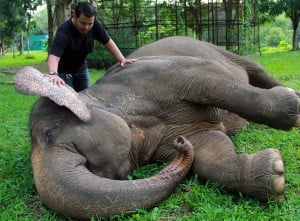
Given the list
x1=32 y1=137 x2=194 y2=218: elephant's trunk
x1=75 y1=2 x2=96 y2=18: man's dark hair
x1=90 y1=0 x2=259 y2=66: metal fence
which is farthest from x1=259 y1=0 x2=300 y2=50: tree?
x1=32 y1=137 x2=194 y2=218: elephant's trunk

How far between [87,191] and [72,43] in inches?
95.0

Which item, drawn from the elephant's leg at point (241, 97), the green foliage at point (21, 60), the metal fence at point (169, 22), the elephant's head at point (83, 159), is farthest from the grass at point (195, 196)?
the green foliage at point (21, 60)

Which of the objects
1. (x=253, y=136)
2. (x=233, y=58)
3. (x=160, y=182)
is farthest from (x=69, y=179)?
(x=233, y=58)

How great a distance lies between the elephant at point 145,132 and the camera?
2.80 m

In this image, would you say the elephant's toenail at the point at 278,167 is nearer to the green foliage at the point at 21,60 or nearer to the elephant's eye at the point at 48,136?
the elephant's eye at the point at 48,136

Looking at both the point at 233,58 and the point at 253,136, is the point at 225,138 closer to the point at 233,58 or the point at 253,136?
the point at 253,136

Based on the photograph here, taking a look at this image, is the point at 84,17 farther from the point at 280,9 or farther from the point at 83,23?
the point at 280,9

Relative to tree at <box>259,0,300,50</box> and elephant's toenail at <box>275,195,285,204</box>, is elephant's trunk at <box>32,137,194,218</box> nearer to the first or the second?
elephant's toenail at <box>275,195,285,204</box>

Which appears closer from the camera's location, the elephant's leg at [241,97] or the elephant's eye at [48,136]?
the elephant's eye at [48,136]

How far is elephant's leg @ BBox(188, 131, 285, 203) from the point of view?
295 centimetres

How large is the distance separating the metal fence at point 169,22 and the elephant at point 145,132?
12.3m

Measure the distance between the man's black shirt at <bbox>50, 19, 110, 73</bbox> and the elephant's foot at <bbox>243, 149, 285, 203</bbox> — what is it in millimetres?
2248

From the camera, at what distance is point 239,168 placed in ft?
10.4

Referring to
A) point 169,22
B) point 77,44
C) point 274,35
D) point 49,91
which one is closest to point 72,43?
point 77,44
